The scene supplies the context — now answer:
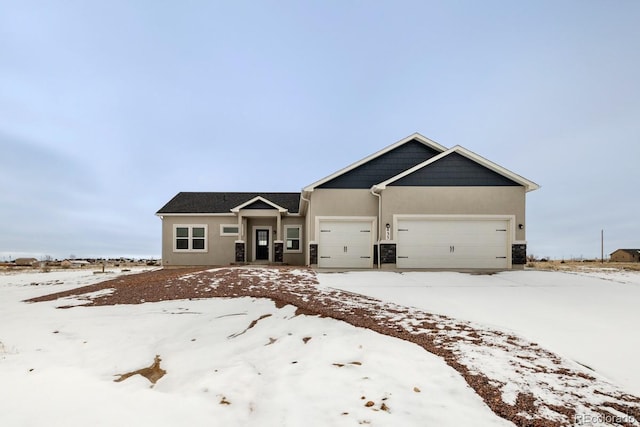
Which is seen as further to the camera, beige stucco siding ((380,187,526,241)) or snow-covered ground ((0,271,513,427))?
beige stucco siding ((380,187,526,241))

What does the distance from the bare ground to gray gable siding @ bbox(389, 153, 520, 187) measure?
7846 mm

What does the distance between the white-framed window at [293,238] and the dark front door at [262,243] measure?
53.9 inches

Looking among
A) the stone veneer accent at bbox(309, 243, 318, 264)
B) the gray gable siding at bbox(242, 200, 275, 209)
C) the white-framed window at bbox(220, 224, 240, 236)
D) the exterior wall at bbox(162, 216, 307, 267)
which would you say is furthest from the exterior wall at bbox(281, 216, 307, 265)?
the stone veneer accent at bbox(309, 243, 318, 264)

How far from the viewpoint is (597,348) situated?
443cm

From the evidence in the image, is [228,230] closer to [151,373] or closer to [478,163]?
[478,163]

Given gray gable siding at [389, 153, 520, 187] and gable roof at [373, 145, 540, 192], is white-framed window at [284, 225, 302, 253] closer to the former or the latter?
gable roof at [373, 145, 540, 192]

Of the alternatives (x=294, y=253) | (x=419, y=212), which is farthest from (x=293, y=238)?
(x=419, y=212)

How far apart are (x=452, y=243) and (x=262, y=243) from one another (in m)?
11.6

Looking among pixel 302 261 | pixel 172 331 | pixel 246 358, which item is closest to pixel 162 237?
pixel 302 261

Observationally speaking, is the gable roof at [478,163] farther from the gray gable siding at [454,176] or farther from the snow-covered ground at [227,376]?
the snow-covered ground at [227,376]

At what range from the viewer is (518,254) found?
1412 centimetres

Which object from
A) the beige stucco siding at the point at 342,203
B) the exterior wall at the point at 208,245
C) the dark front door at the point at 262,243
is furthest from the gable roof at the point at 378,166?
the exterior wall at the point at 208,245

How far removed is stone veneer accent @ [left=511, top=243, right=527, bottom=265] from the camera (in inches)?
555

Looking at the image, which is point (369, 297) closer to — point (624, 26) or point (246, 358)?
point (246, 358)
